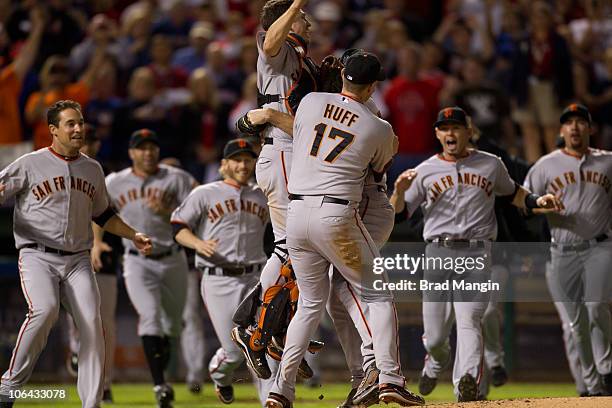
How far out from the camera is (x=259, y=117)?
8336mm

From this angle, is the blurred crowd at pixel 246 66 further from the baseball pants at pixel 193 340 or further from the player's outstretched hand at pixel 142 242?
the player's outstretched hand at pixel 142 242

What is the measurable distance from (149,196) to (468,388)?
146 inches

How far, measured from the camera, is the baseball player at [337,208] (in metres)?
7.98

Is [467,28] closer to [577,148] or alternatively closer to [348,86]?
[577,148]

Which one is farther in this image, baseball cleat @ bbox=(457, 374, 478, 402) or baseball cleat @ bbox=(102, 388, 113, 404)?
baseball cleat @ bbox=(102, 388, 113, 404)

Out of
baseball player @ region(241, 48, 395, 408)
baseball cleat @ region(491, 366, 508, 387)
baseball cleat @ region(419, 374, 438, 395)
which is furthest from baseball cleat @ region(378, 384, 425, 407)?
baseball cleat @ region(491, 366, 508, 387)

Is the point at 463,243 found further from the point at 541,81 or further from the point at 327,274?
the point at 541,81

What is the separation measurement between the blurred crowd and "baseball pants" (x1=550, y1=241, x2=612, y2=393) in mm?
3298

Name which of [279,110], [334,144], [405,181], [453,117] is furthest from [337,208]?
[453,117]

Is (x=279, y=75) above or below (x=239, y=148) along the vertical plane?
above

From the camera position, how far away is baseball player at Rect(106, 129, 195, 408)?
1152 cm

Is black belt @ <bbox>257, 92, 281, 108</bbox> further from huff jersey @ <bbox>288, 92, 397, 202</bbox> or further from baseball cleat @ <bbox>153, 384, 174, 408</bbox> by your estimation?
baseball cleat @ <bbox>153, 384, 174, 408</bbox>

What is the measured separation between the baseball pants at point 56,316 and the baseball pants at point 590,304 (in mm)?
Answer: 4264

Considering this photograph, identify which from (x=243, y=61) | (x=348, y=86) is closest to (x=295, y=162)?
(x=348, y=86)
